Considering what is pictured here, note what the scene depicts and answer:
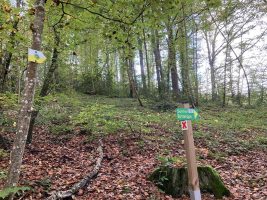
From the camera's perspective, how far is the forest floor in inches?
185

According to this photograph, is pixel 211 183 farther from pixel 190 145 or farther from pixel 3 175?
pixel 3 175

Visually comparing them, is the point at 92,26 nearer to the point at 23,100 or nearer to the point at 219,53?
the point at 23,100

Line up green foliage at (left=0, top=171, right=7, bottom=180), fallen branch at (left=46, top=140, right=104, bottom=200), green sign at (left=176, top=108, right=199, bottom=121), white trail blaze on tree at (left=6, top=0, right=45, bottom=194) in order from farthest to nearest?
green foliage at (left=0, top=171, right=7, bottom=180), fallen branch at (left=46, top=140, right=104, bottom=200), green sign at (left=176, top=108, right=199, bottom=121), white trail blaze on tree at (left=6, top=0, right=45, bottom=194)

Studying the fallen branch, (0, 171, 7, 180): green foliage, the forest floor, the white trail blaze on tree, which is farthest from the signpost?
(0, 171, 7, 180): green foliage

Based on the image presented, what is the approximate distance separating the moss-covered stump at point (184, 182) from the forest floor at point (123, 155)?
132 millimetres

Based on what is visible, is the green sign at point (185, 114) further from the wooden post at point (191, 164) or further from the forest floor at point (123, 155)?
the forest floor at point (123, 155)

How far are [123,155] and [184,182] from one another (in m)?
2.25

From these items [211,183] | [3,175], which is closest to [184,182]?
[211,183]

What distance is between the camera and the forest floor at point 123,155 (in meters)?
4.70

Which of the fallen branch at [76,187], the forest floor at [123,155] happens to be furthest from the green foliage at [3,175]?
the fallen branch at [76,187]

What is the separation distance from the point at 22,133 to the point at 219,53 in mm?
23037

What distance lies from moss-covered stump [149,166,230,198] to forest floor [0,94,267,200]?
13cm

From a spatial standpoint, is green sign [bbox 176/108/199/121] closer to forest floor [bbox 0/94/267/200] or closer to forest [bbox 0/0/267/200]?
forest [bbox 0/0/267/200]

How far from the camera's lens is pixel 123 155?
21.9ft
